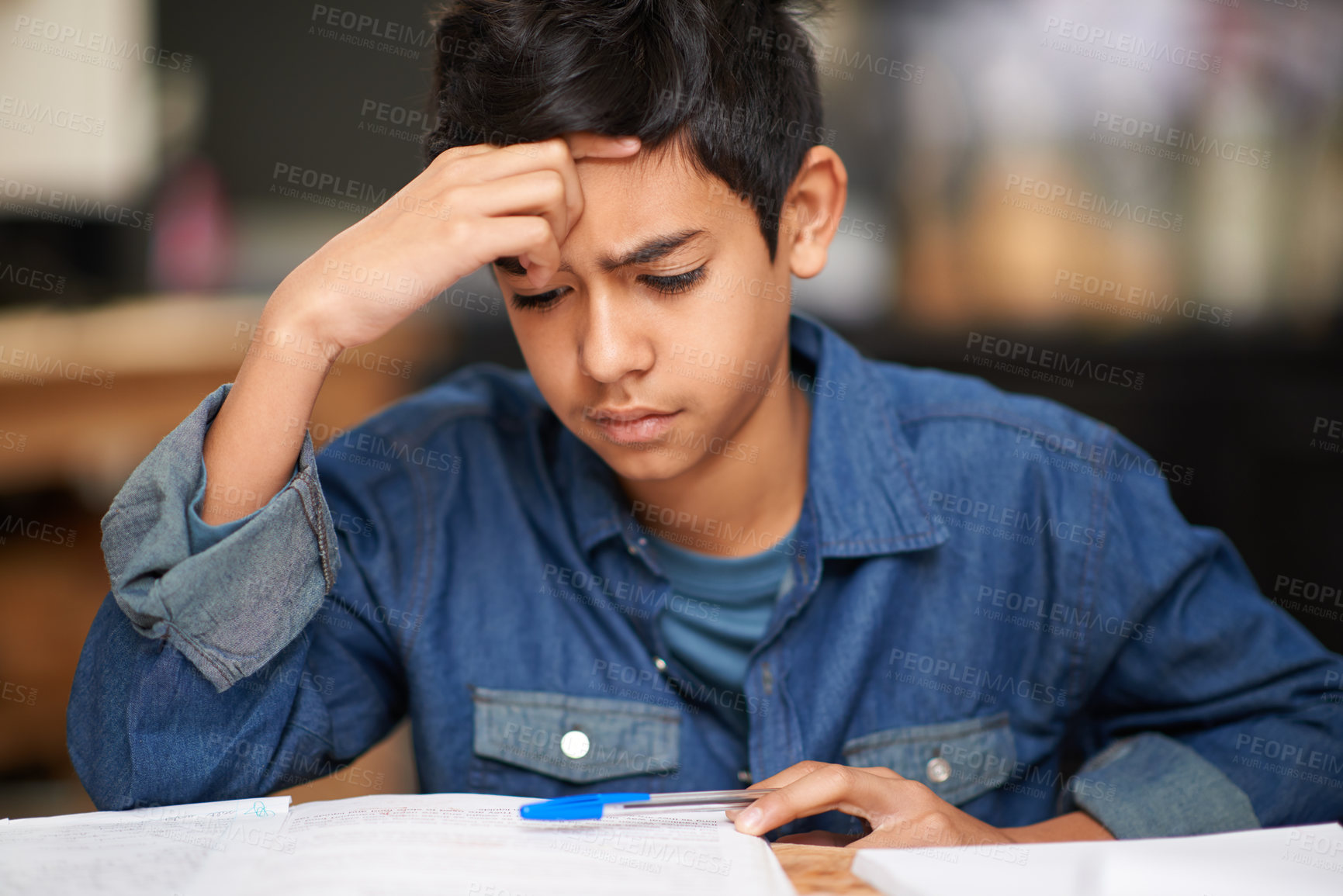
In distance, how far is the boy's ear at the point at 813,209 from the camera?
3.16ft

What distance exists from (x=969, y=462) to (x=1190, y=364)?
3.67ft

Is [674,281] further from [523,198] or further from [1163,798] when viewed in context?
[1163,798]

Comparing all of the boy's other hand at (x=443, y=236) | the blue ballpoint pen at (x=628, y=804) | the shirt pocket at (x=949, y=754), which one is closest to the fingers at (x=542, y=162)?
the boy's other hand at (x=443, y=236)

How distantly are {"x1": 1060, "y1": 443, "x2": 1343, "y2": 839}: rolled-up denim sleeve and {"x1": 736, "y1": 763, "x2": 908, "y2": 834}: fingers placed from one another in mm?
208

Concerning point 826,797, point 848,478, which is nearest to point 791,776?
point 826,797

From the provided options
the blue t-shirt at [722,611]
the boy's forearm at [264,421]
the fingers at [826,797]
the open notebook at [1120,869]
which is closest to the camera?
the open notebook at [1120,869]

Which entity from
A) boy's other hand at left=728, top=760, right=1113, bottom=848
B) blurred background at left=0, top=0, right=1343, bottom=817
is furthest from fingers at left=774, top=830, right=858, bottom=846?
blurred background at left=0, top=0, right=1343, bottom=817

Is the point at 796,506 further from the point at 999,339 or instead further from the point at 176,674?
the point at 999,339

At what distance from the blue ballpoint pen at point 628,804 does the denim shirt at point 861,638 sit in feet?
0.75

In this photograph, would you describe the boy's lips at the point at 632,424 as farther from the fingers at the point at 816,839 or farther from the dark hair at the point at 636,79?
the fingers at the point at 816,839

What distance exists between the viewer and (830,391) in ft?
3.38

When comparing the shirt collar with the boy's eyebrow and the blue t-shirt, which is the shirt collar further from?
the boy's eyebrow

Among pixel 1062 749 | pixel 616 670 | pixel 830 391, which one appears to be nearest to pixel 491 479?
pixel 616 670

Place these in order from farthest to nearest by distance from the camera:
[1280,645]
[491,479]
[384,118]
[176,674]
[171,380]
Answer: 1. [384,118]
2. [171,380]
3. [491,479]
4. [1280,645]
5. [176,674]
